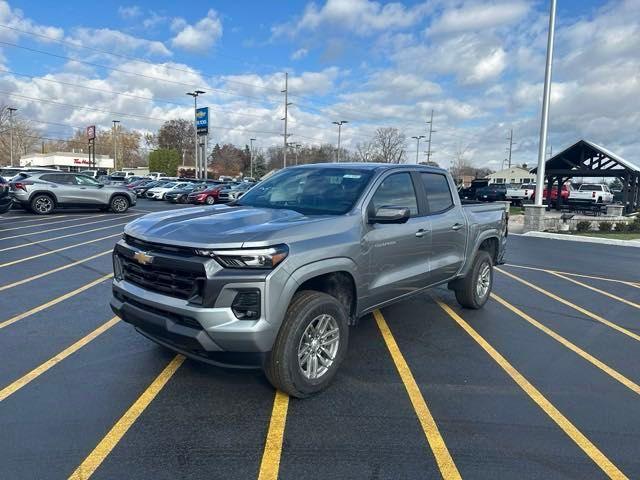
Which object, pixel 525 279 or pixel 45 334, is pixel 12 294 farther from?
pixel 525 279

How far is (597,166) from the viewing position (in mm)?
25328

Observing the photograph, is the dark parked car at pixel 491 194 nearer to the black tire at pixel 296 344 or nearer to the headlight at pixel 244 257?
the black tire at pixel 296 344

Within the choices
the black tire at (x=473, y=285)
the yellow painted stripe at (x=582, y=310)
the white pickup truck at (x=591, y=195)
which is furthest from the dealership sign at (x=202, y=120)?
the black tire at (x=473, y=285)

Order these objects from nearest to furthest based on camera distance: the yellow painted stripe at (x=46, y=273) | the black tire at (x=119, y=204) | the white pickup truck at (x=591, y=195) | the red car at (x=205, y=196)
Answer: the yellow painted stripe at (x=46, y=273), the black tire at (x=119, y=204), the red car at (x=205, y=196), the white pickup truck at (x=591, y=195)

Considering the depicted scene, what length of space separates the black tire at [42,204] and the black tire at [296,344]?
17.2m

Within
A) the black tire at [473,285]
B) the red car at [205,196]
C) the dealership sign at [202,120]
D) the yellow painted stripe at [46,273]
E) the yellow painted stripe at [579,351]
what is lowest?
the yellow painted stripe at [579,351]

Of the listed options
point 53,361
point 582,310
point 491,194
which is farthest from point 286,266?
point 491,194

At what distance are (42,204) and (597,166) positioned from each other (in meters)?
27.4

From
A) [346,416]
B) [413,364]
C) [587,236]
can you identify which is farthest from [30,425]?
[587,236]

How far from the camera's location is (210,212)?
13.6 ft

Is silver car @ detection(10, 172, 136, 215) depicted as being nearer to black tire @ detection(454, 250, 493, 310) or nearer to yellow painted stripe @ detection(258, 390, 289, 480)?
black tire @ detection(454, 250, 493, 310)

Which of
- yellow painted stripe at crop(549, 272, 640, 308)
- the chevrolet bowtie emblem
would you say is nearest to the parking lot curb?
yellow painted stripe at crop(549, 272, 640, 308)

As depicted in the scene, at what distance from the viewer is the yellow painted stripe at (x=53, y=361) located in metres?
3.54

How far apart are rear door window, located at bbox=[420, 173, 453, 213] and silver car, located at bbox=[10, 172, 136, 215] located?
1666 centimetres
